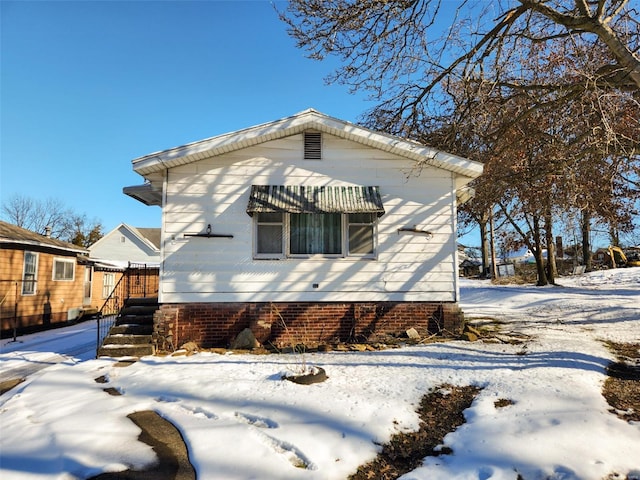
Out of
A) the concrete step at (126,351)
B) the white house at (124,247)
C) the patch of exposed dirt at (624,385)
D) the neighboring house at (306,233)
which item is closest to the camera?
the patch of exposed dirt at (624,385)

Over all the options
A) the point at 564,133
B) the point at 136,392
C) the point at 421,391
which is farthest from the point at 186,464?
the point at 564,133

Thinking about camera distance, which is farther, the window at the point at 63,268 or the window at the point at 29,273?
the window at the point at 63,268

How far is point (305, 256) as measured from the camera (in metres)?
8.23

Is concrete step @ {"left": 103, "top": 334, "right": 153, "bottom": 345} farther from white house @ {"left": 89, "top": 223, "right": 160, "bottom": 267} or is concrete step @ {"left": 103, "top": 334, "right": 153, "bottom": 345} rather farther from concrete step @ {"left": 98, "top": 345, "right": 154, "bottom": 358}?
white house @ {"left": 89, "top": 223, "right": 160, "bottom": 267}

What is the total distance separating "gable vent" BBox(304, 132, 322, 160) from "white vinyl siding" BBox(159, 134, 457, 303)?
115 millimetres

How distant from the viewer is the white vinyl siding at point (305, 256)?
8.06m

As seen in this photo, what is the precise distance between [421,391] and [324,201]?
433 cm

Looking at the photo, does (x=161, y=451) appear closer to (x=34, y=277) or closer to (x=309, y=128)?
(x=309, y=128)

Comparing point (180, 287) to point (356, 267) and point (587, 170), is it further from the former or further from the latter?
point (587, 170)

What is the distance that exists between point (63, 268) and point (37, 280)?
6.52 ft

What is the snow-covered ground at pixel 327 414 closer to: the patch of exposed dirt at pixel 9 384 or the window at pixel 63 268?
the patch of exposed dirt at pixel 9 384

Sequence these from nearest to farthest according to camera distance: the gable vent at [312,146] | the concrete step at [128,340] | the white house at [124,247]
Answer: the concrete step at [128,340] < the gable vent at [312,146] < the white house at [124,247]

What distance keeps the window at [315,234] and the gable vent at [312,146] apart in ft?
4.15

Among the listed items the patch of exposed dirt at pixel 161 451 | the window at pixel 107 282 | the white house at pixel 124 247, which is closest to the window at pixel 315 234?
the patch of exposed dirt at pixel 161 451
